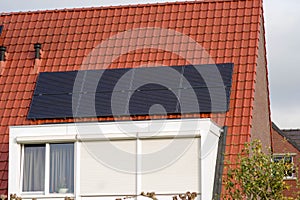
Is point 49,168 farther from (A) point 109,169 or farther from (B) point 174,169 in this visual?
(B) point 174,169

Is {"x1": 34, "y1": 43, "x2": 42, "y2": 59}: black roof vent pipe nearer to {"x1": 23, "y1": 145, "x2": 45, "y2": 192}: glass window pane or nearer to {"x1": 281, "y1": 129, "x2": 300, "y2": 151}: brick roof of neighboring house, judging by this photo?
{"x1": 23, "y1": 145, "x2": 45, "y2": 192}: glass window pane

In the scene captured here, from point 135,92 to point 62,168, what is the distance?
123 inches

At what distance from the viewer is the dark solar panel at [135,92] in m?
21.2

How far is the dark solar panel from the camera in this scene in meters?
21.2

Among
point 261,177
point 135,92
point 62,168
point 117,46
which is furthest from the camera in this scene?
point 117,46

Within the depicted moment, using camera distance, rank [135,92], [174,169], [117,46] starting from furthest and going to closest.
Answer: [117,46]
[135,92]
[174,169]

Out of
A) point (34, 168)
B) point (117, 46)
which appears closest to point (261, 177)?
point (34, 168)

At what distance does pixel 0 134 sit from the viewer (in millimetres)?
22141

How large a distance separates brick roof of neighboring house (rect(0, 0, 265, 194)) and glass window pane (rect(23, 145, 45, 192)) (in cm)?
126

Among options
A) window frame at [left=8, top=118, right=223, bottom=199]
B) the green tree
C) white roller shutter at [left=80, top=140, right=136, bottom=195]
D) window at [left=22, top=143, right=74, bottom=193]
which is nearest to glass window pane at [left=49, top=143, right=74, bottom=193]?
window at [left=22, top=143, right=74, bottom=193]

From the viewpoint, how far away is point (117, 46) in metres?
24.4

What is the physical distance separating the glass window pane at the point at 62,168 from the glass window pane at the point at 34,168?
28cm

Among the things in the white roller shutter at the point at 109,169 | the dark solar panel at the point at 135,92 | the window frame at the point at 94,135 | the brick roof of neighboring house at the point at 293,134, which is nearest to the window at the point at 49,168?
the window frame at the point at 94,135

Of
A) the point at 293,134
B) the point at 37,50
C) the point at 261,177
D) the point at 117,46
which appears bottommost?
the point at 261,177
